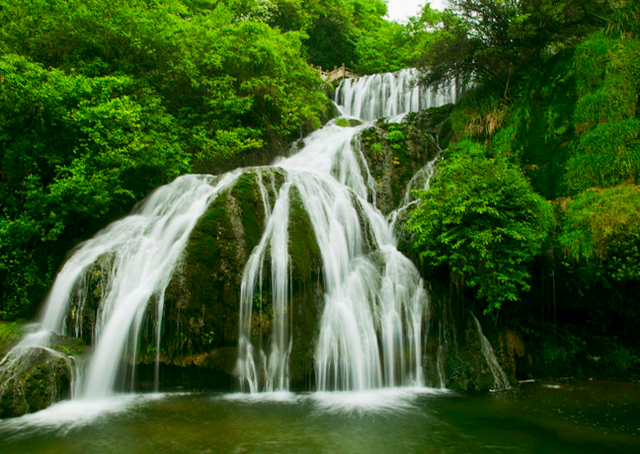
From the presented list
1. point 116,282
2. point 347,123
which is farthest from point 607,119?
point 116,282

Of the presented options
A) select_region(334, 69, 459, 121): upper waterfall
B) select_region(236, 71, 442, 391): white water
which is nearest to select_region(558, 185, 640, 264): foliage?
select_region(236, 71, 442, 391): white water

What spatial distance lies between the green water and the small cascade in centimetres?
46

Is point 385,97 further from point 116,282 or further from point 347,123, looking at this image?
point 116,282

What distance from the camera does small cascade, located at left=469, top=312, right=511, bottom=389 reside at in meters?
7.42

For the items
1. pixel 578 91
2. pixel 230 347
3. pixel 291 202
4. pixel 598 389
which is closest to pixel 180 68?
pixel 291 202

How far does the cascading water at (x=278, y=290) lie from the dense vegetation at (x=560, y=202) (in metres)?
1.42

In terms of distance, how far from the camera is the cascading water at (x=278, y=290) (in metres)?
7.10

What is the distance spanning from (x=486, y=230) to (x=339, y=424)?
448 centimetres

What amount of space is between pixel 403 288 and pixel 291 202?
3.08m

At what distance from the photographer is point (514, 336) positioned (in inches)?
331

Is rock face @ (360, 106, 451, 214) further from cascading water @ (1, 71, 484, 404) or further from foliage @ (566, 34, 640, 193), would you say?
foliage @ (566, 34, 640, 193)

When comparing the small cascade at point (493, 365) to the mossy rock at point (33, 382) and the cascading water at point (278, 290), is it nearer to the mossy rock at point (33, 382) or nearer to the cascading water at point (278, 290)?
the cascading water at point (278, 290)

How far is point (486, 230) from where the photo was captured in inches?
300

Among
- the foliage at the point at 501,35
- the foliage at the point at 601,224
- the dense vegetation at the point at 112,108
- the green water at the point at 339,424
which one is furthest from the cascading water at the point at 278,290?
the foliage at the point at 501,35
